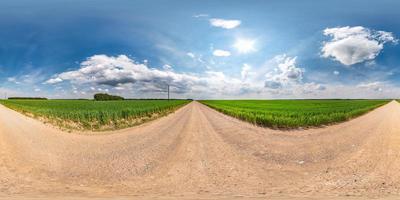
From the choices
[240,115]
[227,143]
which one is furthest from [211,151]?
[240,115]

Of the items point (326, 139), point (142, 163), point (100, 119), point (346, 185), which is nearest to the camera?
point (346, 185)

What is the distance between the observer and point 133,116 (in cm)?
3603

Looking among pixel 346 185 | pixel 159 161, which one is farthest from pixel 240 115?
pixel 346 185

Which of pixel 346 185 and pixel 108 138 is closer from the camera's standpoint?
pixel 346 185

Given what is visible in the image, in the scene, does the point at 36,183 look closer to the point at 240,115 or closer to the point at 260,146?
the point at 260,146

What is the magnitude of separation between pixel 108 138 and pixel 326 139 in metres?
12.2

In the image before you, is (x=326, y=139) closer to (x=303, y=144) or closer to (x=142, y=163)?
(x=303, y=144)

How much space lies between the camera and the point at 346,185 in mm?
9555

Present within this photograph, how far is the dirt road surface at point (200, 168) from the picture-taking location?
350 inches

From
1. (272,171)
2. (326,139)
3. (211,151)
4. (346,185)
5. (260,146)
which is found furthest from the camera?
(326,139)

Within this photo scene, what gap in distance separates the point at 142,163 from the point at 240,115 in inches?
988

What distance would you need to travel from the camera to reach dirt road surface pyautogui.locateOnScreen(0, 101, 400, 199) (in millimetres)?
8891

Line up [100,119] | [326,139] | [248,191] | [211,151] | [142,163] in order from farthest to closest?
1. [100,119]
2. [326,139]
3. [211,151]
4. [142,163]
5. [248,191]

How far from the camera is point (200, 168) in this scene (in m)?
11.5
